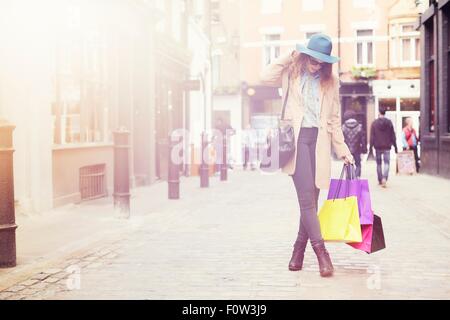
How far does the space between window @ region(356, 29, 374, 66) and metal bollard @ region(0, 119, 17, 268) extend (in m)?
29.8

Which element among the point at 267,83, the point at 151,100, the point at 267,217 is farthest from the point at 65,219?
the point at 151,100

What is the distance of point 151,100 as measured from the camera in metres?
15.6

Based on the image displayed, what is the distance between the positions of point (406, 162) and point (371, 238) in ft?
45.7

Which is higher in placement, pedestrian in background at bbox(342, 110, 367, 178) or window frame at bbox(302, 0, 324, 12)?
window frame at bbox(302, 0, 324, 12)

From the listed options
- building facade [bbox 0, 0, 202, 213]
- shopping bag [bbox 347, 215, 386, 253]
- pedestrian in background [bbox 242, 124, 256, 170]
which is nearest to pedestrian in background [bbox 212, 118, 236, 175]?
pedestrian in background [bbox 242, 124, 256, 170]

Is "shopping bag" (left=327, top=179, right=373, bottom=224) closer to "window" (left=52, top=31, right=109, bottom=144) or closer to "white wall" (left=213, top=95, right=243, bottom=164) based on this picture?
"window" (left=52, top=31, right=109, bottom=144)

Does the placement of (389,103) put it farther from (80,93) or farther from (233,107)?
(80,93)

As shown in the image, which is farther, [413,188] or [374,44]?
[374,44]

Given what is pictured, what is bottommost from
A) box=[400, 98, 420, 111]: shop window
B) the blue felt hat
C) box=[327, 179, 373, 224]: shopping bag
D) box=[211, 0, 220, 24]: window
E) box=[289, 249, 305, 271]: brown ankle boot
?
box=[289, 249, 305, 271]: brown ankle boot

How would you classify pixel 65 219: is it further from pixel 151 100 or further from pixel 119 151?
pixel 151 100

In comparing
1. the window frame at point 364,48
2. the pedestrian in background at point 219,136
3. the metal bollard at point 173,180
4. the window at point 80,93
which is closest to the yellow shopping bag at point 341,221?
the window at point 80,93

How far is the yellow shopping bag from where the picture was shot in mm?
5172
